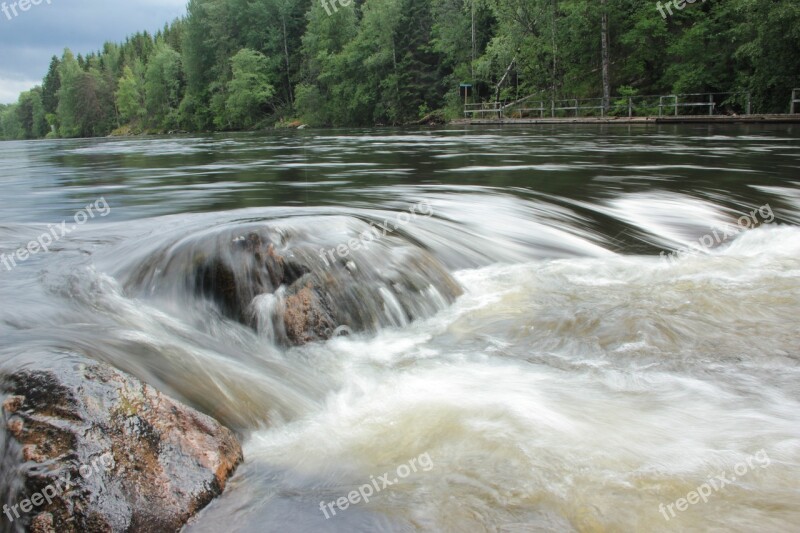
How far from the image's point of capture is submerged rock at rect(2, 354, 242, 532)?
75.2 inches

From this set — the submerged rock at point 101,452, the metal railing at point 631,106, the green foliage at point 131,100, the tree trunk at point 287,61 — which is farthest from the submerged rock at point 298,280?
the green foliage at point 131,100

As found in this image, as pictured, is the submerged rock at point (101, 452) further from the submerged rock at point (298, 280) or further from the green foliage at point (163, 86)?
the green foliage at point (163, 86)

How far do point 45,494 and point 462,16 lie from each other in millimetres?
47918

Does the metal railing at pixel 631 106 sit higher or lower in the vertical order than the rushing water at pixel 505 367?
higher

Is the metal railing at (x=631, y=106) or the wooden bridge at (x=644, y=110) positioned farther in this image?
the metal railing at (x=631, y=106)

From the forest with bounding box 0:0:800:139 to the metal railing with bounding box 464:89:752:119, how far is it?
55 cm

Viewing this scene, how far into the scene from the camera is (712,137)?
1802 cm

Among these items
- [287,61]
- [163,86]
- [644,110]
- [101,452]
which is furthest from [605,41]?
[163,86]

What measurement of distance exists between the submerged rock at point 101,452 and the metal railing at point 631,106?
2731cm

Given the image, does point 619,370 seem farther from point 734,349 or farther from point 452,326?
point 452,326

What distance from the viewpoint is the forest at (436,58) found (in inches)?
1070

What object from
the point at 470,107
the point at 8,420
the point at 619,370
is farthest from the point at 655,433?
the point at 470,107

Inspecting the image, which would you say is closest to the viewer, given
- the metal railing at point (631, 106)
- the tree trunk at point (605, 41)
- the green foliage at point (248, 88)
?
the metal railing at point (631, 106)

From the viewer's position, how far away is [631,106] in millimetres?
30500
